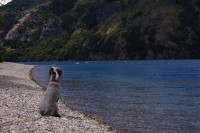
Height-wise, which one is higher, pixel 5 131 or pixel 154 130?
pixel 5 131

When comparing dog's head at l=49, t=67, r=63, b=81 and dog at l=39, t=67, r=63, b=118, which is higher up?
dog's head at l=49, t=67, r=63, b=81

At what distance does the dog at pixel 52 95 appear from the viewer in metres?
27.2

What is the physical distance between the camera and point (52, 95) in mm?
27562

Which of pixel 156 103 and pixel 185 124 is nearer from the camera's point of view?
pixel 185 124

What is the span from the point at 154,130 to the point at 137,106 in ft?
46.4

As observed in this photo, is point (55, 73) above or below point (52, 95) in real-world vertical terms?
above

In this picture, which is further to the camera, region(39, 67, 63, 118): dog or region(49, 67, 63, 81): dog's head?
region(39, 67, 63, 118): dog

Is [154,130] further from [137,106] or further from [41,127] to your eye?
[137,106]

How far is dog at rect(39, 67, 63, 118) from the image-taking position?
27234mm

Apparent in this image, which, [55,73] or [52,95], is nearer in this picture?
[55,73]

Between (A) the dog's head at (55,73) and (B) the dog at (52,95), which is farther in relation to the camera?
(B) the dog at (52,95)

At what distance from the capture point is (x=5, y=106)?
32906 millimetres

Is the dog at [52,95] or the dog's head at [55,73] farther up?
the dog's head at [55,73]

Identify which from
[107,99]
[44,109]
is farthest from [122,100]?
[44,109]
